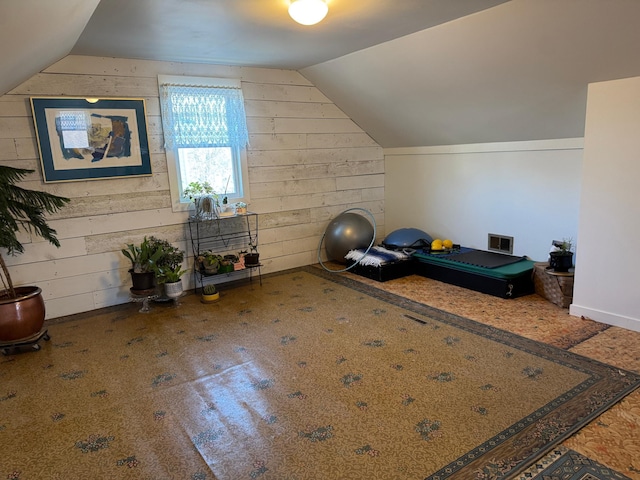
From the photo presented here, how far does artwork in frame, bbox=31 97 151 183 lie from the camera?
3.60 meters

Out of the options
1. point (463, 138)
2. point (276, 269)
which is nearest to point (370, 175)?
point (463, 138)

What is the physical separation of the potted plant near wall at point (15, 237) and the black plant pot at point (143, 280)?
66cm

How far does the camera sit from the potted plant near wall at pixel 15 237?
9.99 feet

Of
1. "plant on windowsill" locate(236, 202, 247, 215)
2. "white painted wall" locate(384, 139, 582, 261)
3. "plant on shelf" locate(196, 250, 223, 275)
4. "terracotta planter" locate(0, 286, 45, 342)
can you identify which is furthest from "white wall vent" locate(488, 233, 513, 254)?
"terracotta planter" locate(0, 286, 45, 342)

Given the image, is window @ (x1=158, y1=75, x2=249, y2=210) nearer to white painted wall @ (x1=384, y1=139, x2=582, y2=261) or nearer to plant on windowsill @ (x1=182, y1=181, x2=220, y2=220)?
plant on windowsill @ (x1=182, y1=181, x2=220, y2=220)

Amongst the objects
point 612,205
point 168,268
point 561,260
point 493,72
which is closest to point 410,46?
point 493,72

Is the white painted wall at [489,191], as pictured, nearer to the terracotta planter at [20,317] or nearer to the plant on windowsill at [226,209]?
the plant on windowsill at [226,209]

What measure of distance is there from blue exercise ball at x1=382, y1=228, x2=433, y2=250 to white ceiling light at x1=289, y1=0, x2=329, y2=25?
277 cm

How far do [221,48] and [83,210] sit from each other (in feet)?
6.10

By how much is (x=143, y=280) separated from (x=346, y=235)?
218 cm

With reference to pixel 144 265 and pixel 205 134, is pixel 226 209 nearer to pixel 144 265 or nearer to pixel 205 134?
pixel 205 134

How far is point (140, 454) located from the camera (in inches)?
79.4

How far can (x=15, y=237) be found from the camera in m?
3.27

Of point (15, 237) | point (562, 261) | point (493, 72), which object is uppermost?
point (493, 72)
